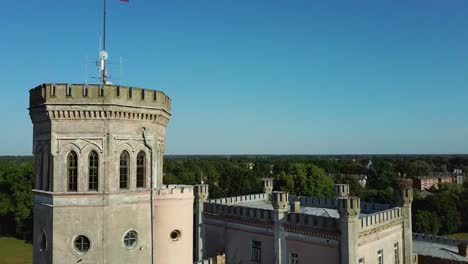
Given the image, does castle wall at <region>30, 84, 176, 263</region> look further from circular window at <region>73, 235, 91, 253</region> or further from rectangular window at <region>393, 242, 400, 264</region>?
rectangular window at <region>393, 242, 400, 264</region>

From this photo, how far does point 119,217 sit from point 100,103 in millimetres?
5086

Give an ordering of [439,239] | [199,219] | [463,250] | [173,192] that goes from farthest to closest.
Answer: [439,239], [199,219], [463,250], [173,192]

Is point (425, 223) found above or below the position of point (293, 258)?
below

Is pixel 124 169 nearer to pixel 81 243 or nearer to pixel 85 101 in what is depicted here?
A: pixel 85 101

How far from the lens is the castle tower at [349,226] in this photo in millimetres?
26453

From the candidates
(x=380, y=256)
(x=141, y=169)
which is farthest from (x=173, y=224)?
(x=380, y=256)

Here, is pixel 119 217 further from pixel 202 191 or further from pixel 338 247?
pixel 202 191

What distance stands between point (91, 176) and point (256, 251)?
18.3 metres

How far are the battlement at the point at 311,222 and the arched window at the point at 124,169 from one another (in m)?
14.8

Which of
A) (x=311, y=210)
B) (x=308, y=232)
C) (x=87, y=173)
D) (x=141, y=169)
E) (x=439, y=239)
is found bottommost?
(x=439, y=239)

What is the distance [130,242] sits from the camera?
18.5m

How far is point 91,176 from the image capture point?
59.4 feet

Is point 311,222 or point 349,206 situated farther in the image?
point 311,222

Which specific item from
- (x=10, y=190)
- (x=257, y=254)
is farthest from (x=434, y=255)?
(x=10, y=190)
